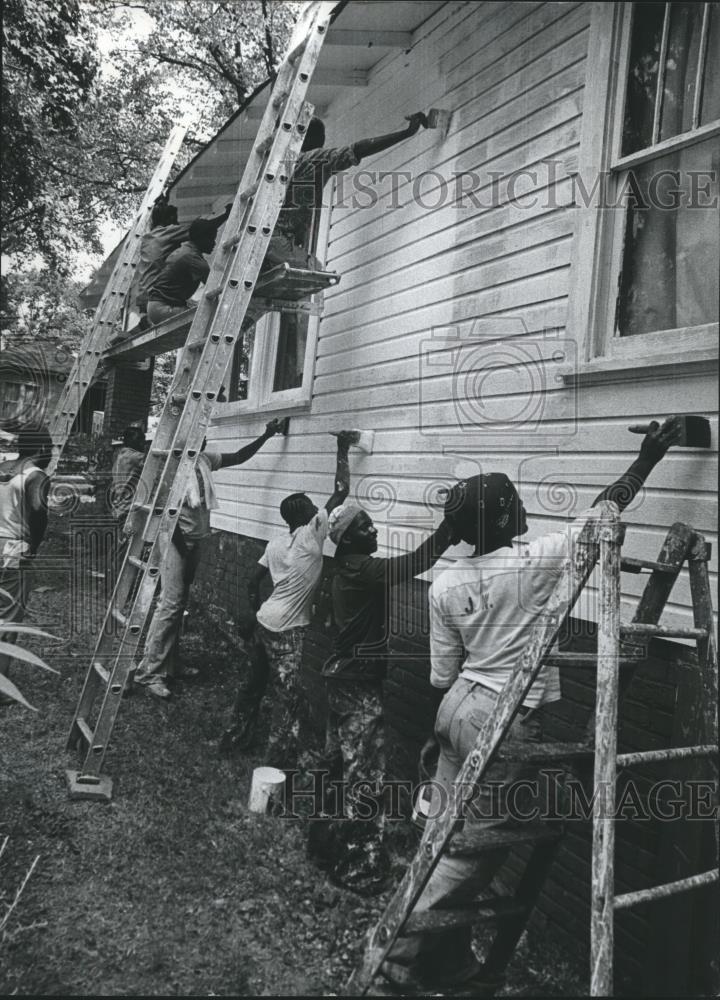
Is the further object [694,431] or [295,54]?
[295,54]

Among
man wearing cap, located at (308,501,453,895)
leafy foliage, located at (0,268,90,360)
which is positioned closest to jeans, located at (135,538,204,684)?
man wearing cap, located at (308,501,453,895)

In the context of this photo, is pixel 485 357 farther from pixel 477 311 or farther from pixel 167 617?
pixel 167 617

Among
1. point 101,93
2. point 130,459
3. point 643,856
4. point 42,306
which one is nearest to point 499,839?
point 643,856

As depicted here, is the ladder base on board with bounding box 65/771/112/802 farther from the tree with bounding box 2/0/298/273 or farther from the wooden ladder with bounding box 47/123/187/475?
the tree with bounding box 2/0/298/273

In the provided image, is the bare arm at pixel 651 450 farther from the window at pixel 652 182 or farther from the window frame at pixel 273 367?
the window frame at pixel 273 367

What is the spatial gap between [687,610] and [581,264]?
1.64 metres

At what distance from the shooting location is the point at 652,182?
3.16m

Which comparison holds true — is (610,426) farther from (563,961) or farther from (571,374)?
(563,961)

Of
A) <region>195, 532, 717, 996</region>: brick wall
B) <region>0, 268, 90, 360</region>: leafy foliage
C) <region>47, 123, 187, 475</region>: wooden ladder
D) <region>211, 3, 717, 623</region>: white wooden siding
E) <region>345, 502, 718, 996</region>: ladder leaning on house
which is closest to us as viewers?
<region>345, 502, 718, 996</region>: ladder leaning on house

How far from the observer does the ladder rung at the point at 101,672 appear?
4.38m

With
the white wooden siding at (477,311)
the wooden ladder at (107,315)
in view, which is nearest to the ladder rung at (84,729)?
the white wooden siding at (477,311)

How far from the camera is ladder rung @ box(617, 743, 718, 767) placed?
6.85 feet

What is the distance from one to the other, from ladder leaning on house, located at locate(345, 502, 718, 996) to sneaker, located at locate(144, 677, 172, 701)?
413 centimetres

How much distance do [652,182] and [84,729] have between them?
4.34 meters
